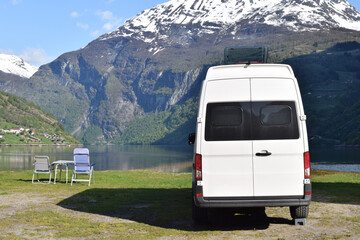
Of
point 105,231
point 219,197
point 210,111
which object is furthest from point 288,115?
point 105,231

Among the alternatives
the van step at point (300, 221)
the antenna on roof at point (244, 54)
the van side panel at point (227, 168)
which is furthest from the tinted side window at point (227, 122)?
the antenna on roof at point (244, 54)

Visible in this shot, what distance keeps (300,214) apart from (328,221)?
3.30 feet

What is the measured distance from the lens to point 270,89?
9164mm

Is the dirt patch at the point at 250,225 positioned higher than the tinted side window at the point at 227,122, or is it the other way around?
the tinted side window at the point at 227,122

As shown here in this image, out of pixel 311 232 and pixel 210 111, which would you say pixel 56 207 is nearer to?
pixel 210 111

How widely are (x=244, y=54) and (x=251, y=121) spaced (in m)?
6.58

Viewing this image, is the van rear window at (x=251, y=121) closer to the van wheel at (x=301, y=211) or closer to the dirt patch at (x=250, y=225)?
the van wheel at (x=301, y=211)

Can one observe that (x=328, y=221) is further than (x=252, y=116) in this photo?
Yes

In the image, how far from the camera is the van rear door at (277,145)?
888 cm

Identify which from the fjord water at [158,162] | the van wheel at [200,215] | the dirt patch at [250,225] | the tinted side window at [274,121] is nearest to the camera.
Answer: the dirt patch at [250,225]

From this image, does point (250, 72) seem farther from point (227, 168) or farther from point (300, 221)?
point (300, 221)

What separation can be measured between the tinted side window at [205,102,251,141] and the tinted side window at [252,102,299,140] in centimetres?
19

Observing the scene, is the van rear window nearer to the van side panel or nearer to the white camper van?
the white camper van

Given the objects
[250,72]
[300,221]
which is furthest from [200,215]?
[250,72]
